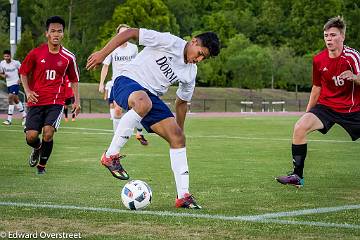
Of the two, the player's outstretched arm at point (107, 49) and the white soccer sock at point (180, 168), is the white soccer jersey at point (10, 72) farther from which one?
the white soccer sock at point (180, 168)

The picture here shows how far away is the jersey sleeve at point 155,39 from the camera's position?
9047 mm

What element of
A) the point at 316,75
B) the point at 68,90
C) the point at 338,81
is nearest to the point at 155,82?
the point at 316,75

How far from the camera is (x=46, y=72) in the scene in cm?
1253

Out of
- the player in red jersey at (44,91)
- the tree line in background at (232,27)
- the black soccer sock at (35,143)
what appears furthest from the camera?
the tree line in background at (232,27)

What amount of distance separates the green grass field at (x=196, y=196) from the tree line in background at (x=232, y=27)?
173ft

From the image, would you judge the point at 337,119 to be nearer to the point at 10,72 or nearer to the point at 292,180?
the point at 292,180

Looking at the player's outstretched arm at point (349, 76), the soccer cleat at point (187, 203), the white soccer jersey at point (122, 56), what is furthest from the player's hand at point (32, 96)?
the white soccer jersey at point (122, 56)

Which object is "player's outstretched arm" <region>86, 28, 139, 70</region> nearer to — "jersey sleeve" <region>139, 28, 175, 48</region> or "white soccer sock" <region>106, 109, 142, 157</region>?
"jersey sleeve" <region>139, 28, 175, 48</region>

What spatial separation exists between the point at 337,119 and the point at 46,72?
444cm

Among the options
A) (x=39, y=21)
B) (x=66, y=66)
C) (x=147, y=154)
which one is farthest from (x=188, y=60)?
(x=39, y=21)

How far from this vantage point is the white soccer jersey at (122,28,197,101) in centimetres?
907

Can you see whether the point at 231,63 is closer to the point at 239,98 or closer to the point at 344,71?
the point at 239,98

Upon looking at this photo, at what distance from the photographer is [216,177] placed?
40.0ft

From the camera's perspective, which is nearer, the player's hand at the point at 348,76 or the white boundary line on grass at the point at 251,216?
the white boundary line on grass at the point at 251,216
